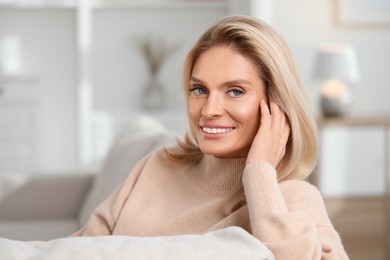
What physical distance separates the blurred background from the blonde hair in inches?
140

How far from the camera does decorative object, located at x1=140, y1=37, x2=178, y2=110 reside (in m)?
6.23

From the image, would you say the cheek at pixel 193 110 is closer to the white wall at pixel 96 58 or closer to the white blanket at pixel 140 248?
the white blanket at pixel 140 248

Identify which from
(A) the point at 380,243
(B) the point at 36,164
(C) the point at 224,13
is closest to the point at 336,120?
(A) the point at 380,243

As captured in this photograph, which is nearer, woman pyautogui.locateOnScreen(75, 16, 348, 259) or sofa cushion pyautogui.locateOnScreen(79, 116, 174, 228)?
woman pyautogui.locateOnScreen(75, 16, 348, 259)

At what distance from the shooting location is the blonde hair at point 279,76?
1512 mm

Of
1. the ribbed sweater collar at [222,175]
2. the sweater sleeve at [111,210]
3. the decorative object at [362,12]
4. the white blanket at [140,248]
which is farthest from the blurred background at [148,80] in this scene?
the white blanket at [140,248]

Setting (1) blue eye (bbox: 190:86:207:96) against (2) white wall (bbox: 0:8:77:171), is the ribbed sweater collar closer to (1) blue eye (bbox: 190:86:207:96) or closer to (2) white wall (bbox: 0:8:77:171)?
(1) blue eye (bbox: 190:86:207:96)

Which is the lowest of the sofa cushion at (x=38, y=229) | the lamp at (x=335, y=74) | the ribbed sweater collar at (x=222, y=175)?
the sofa cushion at (x=38, y=229)

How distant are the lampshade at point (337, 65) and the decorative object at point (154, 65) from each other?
1356 millimetres

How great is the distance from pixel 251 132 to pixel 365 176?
3846 millimetres

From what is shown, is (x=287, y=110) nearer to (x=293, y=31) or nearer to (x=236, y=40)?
(x=236, y=40)

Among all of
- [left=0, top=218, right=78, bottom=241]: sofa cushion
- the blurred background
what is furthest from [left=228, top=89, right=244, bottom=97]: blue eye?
the blurred background

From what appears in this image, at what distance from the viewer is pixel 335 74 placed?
206 inches

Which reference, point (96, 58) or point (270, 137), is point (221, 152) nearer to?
point (270, 137)
